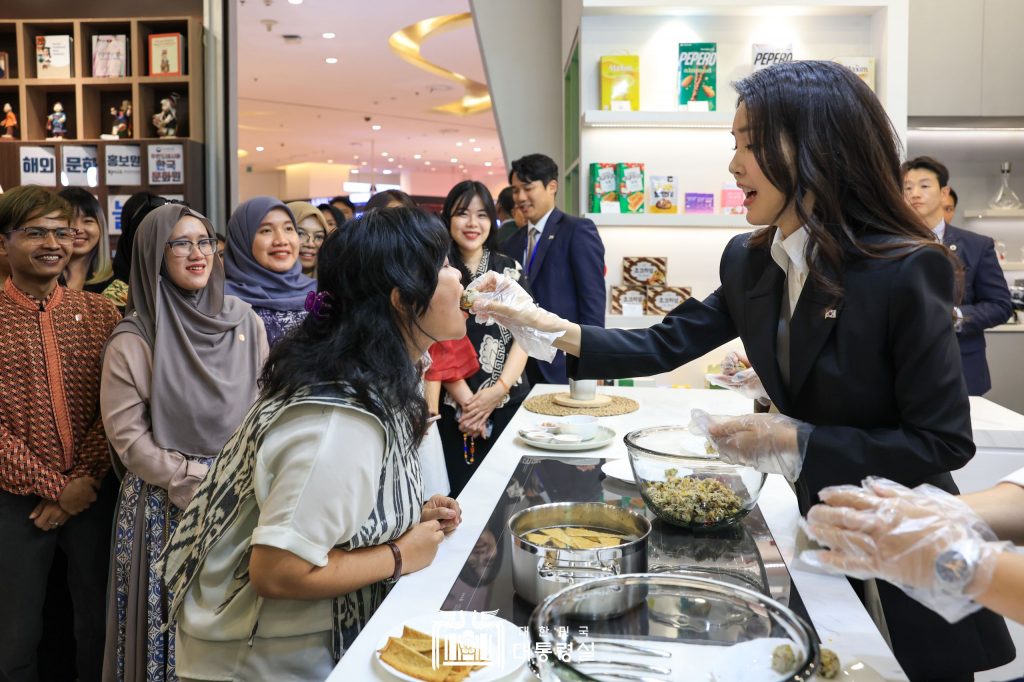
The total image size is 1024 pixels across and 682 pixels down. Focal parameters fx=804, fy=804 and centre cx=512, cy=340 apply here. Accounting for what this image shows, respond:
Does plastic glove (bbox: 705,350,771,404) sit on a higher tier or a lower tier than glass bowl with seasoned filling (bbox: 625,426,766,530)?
higher

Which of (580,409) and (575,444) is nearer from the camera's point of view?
(575,444)

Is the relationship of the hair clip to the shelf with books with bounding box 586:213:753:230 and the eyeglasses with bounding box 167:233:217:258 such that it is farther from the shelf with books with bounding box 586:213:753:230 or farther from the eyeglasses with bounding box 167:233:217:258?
the shelf with books with bounding box 586:213:753:230

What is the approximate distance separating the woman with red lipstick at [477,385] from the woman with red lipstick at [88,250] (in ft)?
4.84

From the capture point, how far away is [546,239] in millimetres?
3846

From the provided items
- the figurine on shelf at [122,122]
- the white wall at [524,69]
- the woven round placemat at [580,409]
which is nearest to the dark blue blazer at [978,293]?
the woven round placemat at [580,409]

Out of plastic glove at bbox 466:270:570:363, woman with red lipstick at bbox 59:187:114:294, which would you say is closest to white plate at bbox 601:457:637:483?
plastic glove at bbox 466:270:570:363

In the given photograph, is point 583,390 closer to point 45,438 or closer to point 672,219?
point 45,438

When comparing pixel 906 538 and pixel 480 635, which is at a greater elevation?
pixel 906 538

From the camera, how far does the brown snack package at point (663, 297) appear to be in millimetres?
4371

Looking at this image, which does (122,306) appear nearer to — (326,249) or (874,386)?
(326,249)

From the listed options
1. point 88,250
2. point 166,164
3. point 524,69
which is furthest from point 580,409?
point 166,164

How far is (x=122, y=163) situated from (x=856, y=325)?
194 inches

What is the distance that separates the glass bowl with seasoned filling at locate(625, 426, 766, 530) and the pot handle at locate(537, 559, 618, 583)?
35 cm

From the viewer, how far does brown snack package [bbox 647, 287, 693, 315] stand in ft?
14.3
